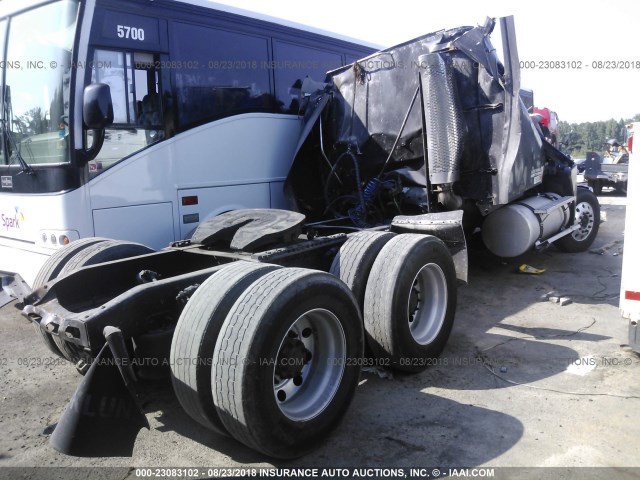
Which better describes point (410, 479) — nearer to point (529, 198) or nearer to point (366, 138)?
point (366, 138)

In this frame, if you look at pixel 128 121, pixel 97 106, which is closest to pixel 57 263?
pixel 97 106

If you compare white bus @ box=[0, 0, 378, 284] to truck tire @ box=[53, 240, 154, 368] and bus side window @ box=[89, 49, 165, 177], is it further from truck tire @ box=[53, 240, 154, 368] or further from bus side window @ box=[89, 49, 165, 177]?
truck tire @ box=[53, 240, 154, 368]

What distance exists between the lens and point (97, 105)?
4.55 meters

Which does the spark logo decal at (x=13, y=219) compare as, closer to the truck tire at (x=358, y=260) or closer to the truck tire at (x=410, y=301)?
the truck tire at (x=358, y=260)

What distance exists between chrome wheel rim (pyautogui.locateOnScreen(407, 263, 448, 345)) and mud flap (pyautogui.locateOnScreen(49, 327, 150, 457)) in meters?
2.43

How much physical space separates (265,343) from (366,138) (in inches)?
170

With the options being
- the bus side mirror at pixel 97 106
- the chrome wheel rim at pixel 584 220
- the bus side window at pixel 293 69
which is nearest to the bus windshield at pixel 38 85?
the bus side mirror at pixel 97 106

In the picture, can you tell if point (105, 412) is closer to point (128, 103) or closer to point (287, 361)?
point (287, 361)

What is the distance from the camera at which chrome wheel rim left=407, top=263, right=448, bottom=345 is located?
4.49 metres

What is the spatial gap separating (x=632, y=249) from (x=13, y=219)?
585cm

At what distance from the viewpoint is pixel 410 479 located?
292 centimetres

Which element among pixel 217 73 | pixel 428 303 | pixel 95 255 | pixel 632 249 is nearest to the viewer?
pixel 632 249

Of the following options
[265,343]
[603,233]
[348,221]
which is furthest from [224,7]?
[603,233]

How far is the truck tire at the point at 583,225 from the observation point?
874 cm
